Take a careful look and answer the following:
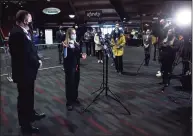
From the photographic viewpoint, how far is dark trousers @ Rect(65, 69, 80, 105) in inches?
163

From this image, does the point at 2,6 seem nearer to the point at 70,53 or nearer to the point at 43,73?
the point at 43,73

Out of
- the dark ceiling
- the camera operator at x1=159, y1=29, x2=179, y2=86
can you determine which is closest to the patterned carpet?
the camera operator at x1=159, y1=29, x2=179, y2=86

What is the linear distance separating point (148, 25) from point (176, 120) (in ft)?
62.7

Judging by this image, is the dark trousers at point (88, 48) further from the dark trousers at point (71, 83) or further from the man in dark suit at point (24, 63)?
the man in dark suit at point (24, 63)

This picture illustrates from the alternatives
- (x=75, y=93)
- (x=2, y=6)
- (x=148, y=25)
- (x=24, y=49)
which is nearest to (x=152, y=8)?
(x=148, y=25)

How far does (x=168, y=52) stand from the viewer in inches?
221

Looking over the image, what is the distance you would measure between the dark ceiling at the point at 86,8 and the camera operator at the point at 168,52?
11.1 metres

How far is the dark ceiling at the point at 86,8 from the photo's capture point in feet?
56.7

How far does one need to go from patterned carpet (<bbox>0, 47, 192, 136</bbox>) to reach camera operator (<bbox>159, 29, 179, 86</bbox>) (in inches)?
13.1

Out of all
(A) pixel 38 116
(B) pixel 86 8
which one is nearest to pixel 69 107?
(A) pixel 38 116

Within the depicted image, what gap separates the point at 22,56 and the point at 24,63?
95 millimetres

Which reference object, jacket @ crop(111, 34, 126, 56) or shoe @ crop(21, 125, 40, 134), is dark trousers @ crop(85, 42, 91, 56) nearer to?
jacket @ crop(111, 34, 126, 56)

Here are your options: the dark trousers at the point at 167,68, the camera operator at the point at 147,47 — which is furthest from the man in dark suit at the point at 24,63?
the camera operator at the point at 147,47

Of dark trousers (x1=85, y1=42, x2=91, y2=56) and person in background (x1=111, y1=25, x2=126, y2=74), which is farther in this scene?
dark trousers (x1=85, y1=42, x2=91, y2=56)
